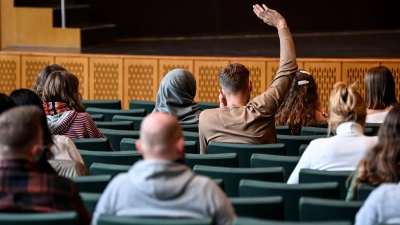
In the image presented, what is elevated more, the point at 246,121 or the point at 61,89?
the point at 61,89

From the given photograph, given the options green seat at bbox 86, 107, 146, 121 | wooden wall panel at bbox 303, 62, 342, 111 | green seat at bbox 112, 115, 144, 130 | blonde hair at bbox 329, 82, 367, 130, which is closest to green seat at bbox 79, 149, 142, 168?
blonde hair at bbox 329, 82, 367, 130

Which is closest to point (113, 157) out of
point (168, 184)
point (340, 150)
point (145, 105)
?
point (340, 150)

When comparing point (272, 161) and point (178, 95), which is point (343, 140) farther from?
point (178, 95)

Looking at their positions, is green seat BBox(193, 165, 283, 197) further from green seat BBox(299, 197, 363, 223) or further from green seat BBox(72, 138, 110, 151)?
green seat BBox(72, 138, 110, 151)

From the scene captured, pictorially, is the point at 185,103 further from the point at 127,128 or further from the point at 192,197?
the point at 192,197

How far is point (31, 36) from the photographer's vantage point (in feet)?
38.2

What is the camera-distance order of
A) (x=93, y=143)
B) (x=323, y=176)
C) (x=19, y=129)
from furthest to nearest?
(x=93, y=143) < (x=323, y=176) < (x=19, y=129)

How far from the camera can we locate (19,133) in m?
2.82

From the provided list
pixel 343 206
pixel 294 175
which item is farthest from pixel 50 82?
pixel 343 206

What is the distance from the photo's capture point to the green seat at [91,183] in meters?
3.47

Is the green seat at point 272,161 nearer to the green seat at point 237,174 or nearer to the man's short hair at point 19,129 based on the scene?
the green seat at point 237,174

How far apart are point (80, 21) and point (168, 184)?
10250mm

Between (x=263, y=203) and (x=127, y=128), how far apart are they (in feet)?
9.64

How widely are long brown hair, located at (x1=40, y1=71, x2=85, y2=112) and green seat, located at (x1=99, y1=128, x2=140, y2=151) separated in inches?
16.3
